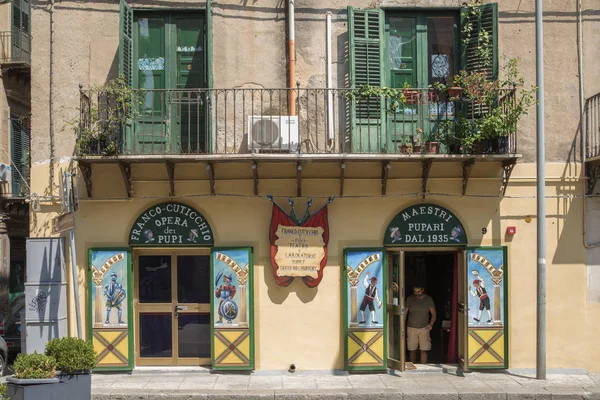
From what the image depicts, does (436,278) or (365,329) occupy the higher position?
(436,278)

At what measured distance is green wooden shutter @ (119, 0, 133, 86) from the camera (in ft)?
39.1

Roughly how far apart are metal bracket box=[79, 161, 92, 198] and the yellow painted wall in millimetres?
111

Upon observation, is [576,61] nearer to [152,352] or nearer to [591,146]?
[591,146]

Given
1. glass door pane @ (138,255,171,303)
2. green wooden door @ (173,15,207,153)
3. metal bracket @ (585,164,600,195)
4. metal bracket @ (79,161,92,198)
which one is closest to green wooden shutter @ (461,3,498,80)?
metal bracket @ (585,164,600,195)

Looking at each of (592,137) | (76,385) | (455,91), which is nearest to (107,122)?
(76,385)

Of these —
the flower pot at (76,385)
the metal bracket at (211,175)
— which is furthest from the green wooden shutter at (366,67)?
the flower pot at (76,385)

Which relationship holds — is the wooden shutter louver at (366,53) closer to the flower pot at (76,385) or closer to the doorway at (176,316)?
the doorway at (176,316)

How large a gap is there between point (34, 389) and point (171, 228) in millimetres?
3989

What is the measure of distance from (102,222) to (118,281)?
44.1 inches

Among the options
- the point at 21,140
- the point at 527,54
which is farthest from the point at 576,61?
the point at 21,140

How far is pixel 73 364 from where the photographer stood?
9625mm

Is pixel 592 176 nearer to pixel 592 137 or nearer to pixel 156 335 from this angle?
pixel 592 137

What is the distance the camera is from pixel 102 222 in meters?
12.4

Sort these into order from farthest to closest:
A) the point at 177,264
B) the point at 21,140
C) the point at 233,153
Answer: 1. the point at 21,140
2. the point at 177,264
3. the point at 233,153
